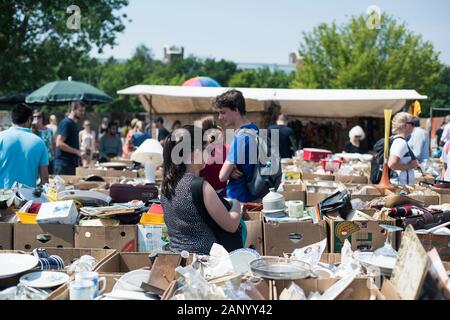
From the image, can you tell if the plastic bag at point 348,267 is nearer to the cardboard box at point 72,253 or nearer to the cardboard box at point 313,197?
the cardboard box at point 72,253

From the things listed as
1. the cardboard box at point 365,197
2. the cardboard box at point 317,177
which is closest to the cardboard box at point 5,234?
the cardboard box at point 365,197

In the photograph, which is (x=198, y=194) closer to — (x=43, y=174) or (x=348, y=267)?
(x=348, y=267)

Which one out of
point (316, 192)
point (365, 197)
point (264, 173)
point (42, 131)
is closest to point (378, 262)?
point (264, 173)

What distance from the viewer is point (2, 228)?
133 inches

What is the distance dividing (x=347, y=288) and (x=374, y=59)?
79.1 feet

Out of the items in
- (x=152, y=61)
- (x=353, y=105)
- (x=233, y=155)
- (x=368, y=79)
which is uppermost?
(x=152, y=61)

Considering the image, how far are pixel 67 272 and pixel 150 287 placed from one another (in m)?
0.47

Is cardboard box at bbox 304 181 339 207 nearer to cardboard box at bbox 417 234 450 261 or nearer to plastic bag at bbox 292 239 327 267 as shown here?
cardboard box at bbox 417 234 450 261

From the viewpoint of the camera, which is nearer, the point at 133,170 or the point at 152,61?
the point at 133,170

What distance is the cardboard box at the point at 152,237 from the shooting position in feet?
11.1

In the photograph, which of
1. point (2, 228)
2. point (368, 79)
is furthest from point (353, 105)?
point (368, 79)

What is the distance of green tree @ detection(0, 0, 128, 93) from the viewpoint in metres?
15.0

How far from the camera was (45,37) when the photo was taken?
17625mm
